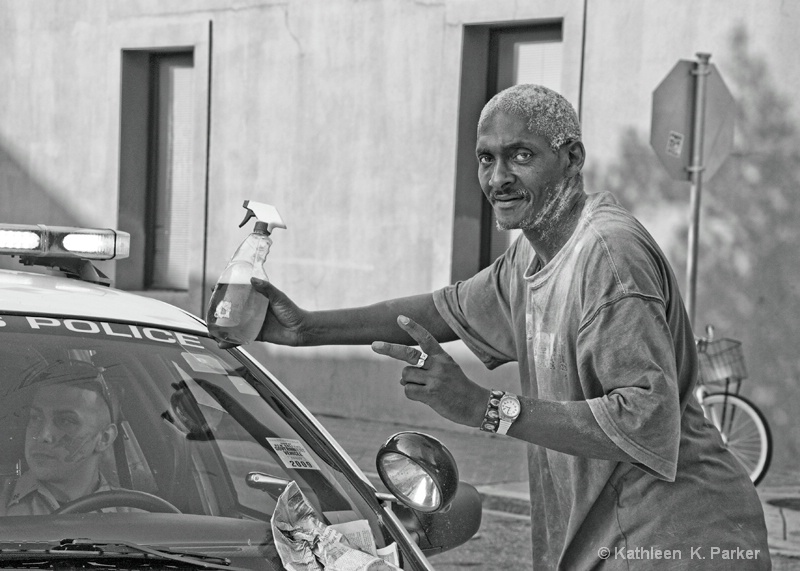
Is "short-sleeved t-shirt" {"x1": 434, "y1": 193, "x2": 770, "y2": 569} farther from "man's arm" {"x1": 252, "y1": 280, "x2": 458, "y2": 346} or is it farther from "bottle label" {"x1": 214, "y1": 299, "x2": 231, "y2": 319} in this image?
"bottle label" {"x1": 214, "y1": 299, "x2": 231, "y2": 319}

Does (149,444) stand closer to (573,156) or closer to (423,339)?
(423,339)

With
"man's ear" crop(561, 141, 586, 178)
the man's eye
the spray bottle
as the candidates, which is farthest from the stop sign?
the man's eye

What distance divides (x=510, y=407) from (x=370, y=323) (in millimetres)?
824

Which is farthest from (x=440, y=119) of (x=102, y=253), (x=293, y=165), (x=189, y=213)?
(x=102, y=253)

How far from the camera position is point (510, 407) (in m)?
2.39

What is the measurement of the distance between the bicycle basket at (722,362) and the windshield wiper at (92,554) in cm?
671

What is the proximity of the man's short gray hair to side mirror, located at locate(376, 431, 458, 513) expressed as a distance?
0.70 metres

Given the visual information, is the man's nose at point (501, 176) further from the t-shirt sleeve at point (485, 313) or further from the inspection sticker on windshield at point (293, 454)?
the inspection sticker on windshield at point (293, 454)

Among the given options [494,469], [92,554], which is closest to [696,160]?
[494,469]

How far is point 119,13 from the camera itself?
13.7m

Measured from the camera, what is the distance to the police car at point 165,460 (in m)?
2.55

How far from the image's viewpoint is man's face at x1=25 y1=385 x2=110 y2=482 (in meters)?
2.80

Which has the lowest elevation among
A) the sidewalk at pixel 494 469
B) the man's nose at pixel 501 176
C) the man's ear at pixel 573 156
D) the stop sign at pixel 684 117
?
the sidewalk at pixel 494 469

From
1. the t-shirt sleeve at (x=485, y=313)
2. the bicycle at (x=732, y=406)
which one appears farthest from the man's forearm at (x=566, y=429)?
the bicycle at (x=732, y=406)
